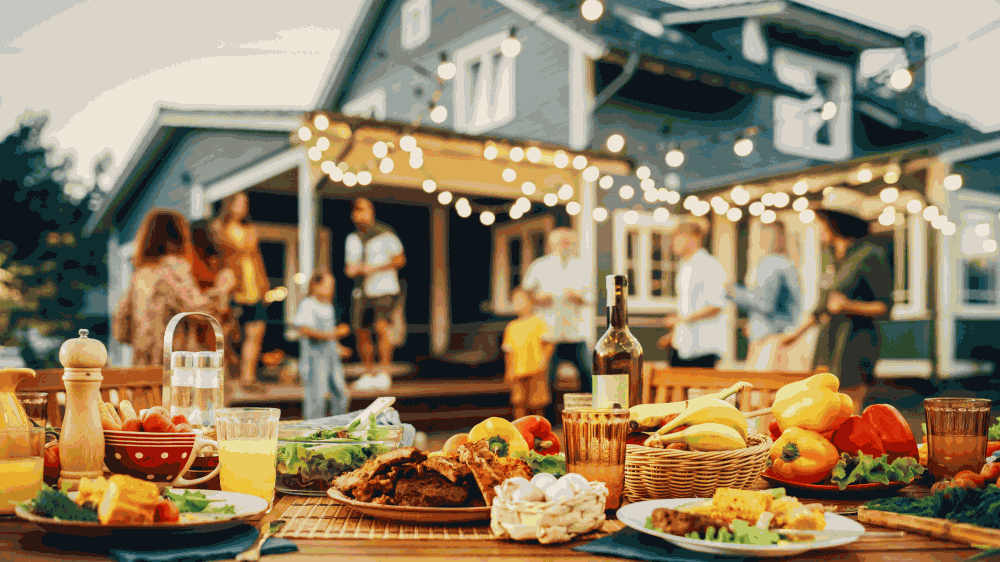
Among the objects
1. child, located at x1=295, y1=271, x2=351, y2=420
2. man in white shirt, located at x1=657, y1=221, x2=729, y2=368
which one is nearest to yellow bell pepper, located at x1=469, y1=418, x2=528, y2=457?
man in white shirt, located at x1=657, y1=221, x2=729, y2=368

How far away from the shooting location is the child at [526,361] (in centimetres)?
755

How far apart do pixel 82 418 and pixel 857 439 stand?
1.56m

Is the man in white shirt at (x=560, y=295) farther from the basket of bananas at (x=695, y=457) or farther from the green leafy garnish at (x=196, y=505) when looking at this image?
the green leafy garnish at (x=196, y=505)

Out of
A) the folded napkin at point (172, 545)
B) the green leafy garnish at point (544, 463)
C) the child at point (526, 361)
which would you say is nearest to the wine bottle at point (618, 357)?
the green leafy garnish at point (544, 463)

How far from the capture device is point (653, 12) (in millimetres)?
12227

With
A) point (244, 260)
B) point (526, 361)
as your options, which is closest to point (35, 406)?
point (526, 361)

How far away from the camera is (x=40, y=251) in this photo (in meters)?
14.1

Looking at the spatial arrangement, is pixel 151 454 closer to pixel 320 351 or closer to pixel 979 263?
pixel 320 351

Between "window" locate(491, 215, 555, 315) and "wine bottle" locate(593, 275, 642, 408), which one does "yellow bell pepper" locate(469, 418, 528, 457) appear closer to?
"wine bottle" locate(593, 275, 642, 408)

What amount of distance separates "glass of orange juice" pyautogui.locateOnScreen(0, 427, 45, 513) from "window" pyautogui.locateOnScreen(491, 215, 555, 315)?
9.75m

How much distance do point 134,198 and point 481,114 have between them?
22.3 ft

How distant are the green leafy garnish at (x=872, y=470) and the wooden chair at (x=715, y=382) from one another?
1114 millimetres

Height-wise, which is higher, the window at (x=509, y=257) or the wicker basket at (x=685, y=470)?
the window at (x=509, y=257)

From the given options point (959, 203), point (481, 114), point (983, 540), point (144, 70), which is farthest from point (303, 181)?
point (144, 70)
